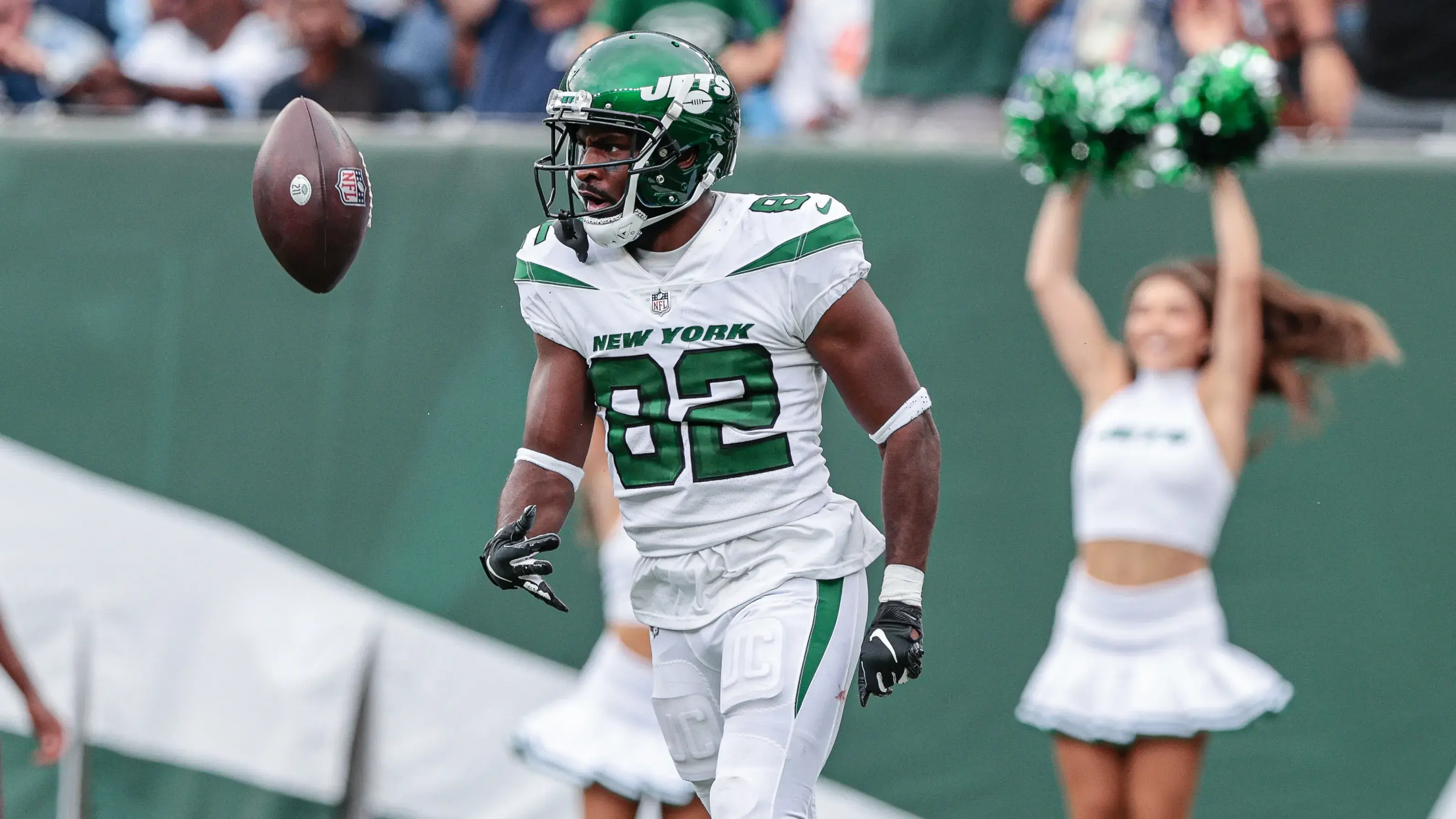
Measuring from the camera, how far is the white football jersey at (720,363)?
3.70 meters

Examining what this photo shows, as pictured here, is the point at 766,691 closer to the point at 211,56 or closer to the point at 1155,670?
the point at 1155,670

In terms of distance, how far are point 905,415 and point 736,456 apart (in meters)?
0.34

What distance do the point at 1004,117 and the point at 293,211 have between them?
8.14 ft

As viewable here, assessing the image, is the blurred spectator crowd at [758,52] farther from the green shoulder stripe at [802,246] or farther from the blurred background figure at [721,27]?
the green shoulder stripe at [802,246]

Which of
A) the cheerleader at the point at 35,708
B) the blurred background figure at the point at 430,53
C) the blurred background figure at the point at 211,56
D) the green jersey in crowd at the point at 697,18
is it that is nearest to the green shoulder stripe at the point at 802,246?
the cheerleader at the point at 35,708

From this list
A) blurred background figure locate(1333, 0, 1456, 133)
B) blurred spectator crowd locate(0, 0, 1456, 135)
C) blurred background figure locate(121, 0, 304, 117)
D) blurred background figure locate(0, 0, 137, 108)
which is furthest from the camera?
blurred background figure locate(0, 0, 137, 108)

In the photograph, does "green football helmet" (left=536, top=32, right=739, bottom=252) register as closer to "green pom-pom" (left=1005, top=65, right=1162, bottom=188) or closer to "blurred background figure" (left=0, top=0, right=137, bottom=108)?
"green pom-pom" (left=1005, top=65, right=1162, bottom=188)

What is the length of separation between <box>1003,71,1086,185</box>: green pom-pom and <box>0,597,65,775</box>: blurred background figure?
3.11m

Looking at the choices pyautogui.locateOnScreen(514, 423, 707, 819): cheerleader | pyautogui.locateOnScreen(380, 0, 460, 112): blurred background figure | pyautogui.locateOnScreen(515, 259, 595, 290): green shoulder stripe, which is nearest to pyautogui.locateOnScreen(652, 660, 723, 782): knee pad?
pyautogui.locateOnScreen(515, 259, 595, 290): green shoulder stripe

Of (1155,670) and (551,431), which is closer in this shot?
(551,431)

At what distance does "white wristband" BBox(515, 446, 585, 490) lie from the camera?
3.86m

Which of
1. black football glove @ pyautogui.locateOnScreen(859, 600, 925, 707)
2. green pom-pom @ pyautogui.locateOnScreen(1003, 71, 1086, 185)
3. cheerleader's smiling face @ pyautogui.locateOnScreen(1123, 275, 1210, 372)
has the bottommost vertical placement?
black football glove @ pyautogui.locateOnScreen(859, 600, 925, 707)

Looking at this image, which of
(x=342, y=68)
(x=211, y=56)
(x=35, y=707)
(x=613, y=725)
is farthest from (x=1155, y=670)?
(x=211, y=56)

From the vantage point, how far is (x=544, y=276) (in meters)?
3.83
